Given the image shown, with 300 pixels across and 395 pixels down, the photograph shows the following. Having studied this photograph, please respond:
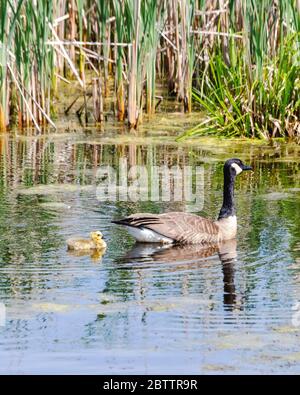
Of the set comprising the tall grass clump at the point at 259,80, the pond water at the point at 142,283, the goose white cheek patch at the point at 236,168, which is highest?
the tall grass clump at the point at 259,80

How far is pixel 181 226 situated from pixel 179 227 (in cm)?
2

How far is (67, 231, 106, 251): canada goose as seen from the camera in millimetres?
8461

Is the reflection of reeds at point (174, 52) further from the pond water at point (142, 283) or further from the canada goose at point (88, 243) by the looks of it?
the canada goose at point (88, 243)

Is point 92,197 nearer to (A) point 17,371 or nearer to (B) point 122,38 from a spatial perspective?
(B) point 122,38

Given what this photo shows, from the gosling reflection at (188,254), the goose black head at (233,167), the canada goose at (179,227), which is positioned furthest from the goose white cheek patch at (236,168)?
the gosling reflection at (188,254)

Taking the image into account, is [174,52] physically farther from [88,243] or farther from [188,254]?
[88,243]

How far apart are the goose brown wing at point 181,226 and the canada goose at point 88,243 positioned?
0.41 meters

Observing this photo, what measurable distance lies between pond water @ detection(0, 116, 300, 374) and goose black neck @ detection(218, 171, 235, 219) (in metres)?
0.22

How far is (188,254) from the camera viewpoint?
8.86 meters

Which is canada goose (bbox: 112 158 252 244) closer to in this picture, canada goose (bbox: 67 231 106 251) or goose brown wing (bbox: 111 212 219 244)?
goose brown wing (bbox: 111 212 219 244)

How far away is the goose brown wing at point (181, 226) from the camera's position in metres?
9.00

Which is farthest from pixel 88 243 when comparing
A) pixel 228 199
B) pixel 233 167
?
pixel 233 167
